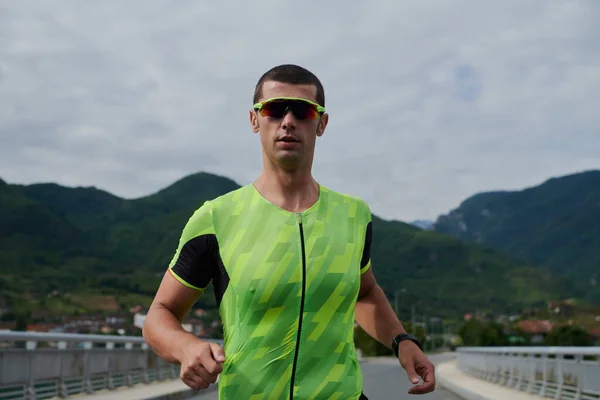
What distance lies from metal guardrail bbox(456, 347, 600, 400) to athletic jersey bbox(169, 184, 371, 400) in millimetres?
12759

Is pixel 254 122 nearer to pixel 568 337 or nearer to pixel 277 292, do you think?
pixel 277 292

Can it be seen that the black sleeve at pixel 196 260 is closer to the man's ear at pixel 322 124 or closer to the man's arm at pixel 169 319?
the man's arm at pixel 169 319

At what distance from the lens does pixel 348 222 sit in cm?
270

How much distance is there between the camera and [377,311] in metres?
2.95

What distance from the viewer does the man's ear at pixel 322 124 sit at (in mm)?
2728

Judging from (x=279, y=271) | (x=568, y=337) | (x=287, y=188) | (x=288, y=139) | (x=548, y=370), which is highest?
(x=288, y=139)

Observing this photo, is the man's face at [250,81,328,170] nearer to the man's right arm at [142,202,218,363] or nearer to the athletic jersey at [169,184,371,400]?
the athletic jersey at [169,184,371,400]

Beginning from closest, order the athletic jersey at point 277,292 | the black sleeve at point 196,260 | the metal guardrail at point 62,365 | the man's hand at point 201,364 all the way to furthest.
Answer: the man's hand at point 201,364 < the athletic jersey at point 277,292 < the black sleeve at point 196,260 < the metal guardrail at point 62,365

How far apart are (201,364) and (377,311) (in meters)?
0.88

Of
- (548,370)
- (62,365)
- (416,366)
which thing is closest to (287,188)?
(416,366)

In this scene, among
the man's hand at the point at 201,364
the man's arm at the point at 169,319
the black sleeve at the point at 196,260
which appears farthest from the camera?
the black sleeve at the point at 196,260

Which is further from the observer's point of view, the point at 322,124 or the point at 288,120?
the point at 322,124

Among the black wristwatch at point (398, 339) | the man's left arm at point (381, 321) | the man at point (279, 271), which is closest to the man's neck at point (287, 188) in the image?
the man at point (279, 271)

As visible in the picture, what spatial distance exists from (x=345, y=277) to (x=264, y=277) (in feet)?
0.73
